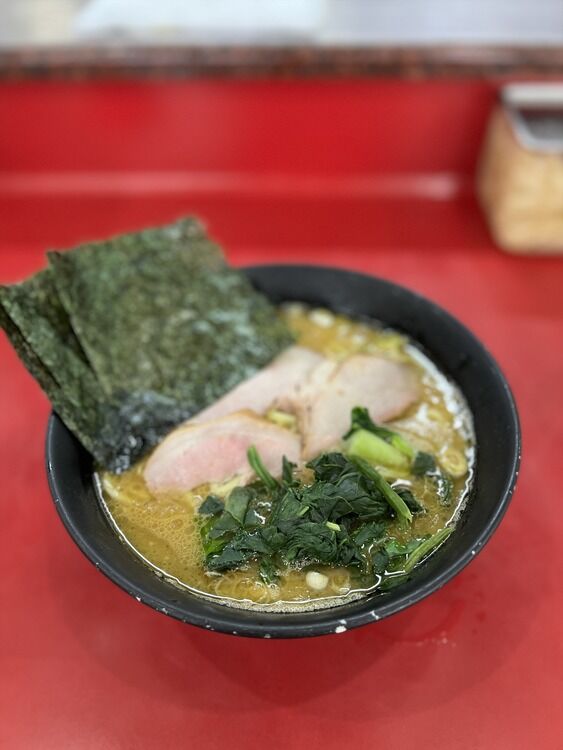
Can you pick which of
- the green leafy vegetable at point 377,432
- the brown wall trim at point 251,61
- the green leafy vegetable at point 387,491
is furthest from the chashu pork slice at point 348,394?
the brown wall trim at point 251,61

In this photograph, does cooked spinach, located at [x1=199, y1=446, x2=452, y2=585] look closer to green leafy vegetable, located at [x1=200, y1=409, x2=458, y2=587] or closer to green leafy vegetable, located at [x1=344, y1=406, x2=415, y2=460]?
green leafy vegetable, located at [x1=200, y1=409, x2=458, y2=587]

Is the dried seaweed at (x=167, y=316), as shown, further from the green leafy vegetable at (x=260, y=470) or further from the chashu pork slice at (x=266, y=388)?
the green leafy vegetable at (x=260, y=470)

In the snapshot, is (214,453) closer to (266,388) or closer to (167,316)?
(266,388)

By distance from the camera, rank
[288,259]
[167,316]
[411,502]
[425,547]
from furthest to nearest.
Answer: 1. [288,259]
2. [167,316]
3. [411,502]
4. [425,547]

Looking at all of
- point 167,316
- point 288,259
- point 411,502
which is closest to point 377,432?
point 411,502

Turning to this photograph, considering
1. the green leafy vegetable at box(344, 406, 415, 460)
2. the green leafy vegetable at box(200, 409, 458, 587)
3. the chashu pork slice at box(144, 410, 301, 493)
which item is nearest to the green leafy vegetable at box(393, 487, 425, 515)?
the green leafy vegetable at box(200, 409, 458, 587)

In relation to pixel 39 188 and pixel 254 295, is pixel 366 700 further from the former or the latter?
pixel 39 188

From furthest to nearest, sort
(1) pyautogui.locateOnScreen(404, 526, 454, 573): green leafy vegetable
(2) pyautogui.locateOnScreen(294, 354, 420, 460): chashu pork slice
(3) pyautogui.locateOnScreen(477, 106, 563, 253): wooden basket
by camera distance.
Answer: (3) pyautogui.locateOnScreen(477, 106, 563, 253): wooden basket, (2) pyautogui.locateOnScreen(294, 354, 420, 460): chashu pork slice, (1) pyautogui.locateOnScreen(404, 526, 454, 573): green leafy vegetable
